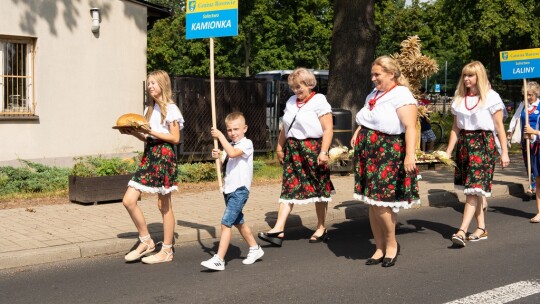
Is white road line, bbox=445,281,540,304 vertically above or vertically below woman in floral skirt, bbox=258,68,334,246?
below

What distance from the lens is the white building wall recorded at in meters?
14.3

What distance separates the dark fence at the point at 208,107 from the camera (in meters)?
15.3

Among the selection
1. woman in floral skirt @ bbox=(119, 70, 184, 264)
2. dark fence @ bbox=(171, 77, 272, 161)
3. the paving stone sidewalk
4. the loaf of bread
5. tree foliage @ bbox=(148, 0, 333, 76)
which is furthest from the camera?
tree foliage @ bbox=(148, 0, 333, 76)

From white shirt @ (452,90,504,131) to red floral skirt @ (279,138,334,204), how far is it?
1.56 m

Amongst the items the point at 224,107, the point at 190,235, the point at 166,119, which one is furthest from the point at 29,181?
the point at 224,107

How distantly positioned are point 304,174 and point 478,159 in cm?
188

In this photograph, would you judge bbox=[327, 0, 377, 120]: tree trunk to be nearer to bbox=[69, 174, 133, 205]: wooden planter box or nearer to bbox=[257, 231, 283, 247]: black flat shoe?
bbox=[69, 174, 133, 205]: wooden planter box

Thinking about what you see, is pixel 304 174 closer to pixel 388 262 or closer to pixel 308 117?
→ pixel 308 117

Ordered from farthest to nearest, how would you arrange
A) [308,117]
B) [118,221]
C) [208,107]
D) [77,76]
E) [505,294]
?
[208,107] < [77,76] < [118,221] < [308,117] < [505,294]

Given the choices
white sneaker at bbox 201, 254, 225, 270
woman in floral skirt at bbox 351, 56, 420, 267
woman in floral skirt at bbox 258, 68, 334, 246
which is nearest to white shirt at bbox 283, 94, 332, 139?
woman in floral skirt at bbox 258, 68, 334, 246

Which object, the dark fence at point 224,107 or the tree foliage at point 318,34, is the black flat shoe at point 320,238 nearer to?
the dark fence at point 224,107

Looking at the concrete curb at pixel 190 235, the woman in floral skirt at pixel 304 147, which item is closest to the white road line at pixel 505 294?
the woman in floral skirt at pixel 304 147

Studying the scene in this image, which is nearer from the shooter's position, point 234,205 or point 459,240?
point 234,205

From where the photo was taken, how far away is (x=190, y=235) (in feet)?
26.2
